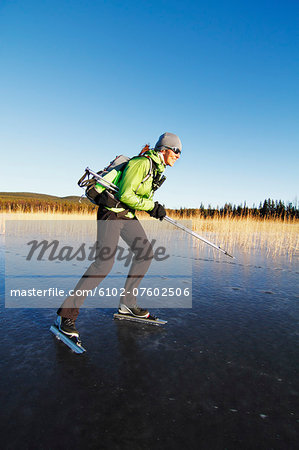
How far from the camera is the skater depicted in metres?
2.74

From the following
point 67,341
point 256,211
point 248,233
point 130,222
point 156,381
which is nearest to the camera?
point 156,381

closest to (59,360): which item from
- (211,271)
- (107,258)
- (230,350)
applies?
(107,258)

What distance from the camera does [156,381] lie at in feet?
6.52

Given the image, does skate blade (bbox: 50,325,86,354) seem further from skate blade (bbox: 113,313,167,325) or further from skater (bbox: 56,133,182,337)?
skate blade (bbox: 113,313,167,325)

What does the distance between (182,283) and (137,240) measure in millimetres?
1887

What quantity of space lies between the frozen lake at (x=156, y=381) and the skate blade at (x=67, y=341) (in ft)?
0.19

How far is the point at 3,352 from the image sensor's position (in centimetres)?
230

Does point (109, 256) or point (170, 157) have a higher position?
point (170, 157)

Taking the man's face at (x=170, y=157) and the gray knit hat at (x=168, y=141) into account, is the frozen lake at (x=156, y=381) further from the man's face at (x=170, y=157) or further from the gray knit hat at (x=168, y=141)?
the gray knit hat at (x=168, y=141)

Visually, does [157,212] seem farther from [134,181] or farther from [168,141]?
[168,141]

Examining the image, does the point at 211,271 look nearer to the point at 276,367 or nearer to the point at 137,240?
the point at 137,240

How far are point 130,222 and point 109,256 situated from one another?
491 mm

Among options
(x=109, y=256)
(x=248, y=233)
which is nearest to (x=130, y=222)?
(x=109, y=256)

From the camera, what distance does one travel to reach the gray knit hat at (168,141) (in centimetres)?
322
